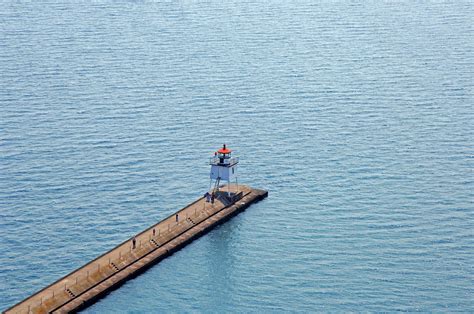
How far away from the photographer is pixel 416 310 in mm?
130000

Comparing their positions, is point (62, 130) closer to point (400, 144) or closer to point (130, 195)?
point (130, 195)

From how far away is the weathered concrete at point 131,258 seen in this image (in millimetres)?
128875

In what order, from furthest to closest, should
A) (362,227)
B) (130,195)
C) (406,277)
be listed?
(130,195) → (362,227) → (406,277)

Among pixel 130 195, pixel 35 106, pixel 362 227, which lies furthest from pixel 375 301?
pixel 35 106

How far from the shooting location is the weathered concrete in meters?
129

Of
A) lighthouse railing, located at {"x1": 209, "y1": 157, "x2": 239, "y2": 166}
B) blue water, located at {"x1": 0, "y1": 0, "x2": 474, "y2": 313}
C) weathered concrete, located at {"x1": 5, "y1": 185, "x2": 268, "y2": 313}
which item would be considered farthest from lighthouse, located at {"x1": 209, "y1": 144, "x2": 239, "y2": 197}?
blue water, located at {"x1": 0, "y1": 0, "x2": 474, "y2": 313}

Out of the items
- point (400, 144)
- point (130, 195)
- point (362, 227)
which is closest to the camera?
point (362, 227)

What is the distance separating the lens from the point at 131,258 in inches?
5576

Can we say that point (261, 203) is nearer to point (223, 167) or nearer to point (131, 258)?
point (223, 167)

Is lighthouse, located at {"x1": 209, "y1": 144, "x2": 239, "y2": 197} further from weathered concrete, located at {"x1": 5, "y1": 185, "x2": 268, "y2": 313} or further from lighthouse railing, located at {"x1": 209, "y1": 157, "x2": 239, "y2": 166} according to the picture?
weathered concrete, located at {"x1": 5, "y1": 185, "x2": 268, "y2": 313}

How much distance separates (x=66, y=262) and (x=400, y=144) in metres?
70.9

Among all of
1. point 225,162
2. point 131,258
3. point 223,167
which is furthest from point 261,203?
point 131,258

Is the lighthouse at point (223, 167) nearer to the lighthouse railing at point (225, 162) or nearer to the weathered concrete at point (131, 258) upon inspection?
the lighthouse railing at point (225, 162)

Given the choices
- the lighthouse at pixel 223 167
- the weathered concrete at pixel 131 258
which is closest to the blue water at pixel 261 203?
the weathered concrete at pixel 131 258
